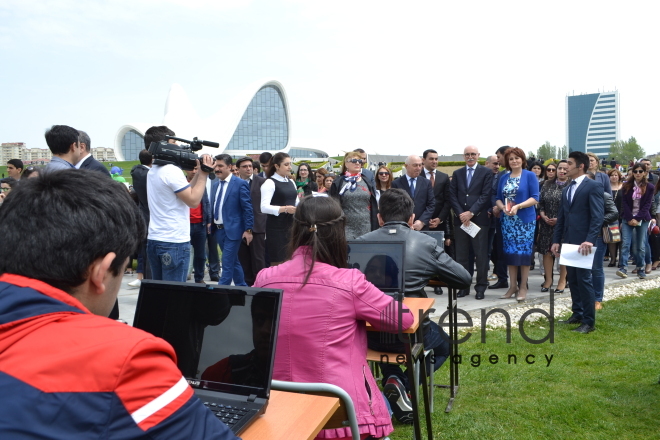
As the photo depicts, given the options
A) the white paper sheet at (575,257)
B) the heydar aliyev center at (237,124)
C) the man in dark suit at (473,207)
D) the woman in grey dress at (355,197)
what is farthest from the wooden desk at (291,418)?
the heydar aliyev center at (237,124)

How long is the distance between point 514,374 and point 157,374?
3950 millimetres

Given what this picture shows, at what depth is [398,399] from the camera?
3.52 metres

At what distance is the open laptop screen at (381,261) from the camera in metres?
3.03

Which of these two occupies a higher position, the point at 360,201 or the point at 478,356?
the point at 360,201

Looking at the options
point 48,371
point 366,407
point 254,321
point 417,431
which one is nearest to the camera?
point 48,371

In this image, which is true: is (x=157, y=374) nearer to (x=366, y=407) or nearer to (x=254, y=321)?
(x=254, y=321)

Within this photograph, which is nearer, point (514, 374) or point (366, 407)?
point (366, 407)

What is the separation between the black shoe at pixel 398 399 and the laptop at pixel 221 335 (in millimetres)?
1898

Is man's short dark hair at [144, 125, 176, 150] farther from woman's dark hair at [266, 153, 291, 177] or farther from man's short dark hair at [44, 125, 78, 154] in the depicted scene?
woman's dark hair at [266, 153, 291, 177]

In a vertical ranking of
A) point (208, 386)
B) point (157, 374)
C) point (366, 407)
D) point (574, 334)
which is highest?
point (157, 374)

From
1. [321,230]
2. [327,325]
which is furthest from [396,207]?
[327,325]

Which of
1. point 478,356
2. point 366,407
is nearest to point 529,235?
point 478,356

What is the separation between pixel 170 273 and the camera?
4387 millimetres

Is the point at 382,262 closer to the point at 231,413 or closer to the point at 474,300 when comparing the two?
the point at 231,413
